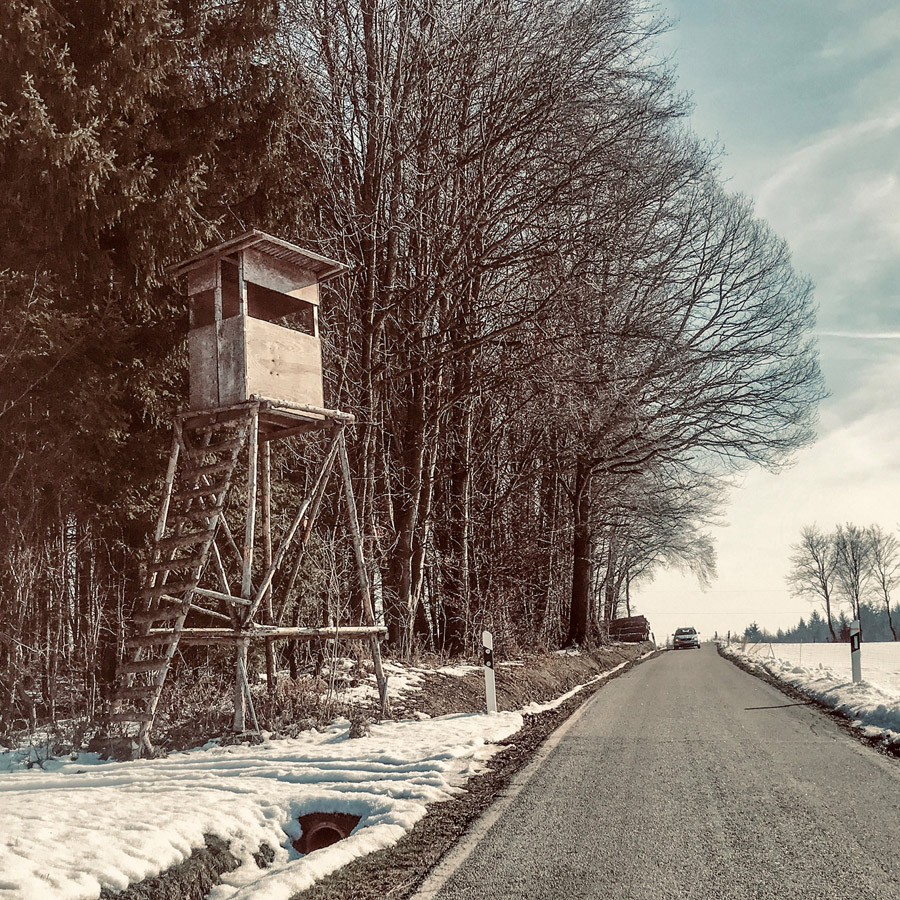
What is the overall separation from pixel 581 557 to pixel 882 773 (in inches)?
864

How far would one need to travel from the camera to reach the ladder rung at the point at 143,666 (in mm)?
9164

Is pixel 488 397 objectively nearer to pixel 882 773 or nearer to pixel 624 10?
pixel 624 10

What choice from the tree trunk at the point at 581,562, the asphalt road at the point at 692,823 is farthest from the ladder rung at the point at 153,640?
the tree trunk at the point at 581,562

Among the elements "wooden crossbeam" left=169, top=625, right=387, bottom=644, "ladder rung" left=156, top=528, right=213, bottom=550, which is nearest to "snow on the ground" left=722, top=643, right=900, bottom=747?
"wooden crossbeam" left=169, top=625, right=387, bottom=644

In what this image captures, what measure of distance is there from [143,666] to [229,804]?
3.81 m

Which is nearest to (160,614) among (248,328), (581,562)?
(248,328)

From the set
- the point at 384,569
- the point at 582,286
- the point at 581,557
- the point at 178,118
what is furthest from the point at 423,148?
the point at 581,557

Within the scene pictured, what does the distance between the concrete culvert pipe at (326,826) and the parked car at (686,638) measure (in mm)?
49706

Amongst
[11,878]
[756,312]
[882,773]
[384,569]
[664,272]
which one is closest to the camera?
[11,878]

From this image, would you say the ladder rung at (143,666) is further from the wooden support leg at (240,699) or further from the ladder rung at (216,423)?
the ladder rung at (216,423)

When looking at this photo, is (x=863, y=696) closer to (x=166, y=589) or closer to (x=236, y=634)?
(x=236, y=634)

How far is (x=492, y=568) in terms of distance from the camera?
19484 mm

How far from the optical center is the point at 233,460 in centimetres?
1006

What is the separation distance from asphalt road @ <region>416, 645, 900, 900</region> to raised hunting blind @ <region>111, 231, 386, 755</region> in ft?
13.2
